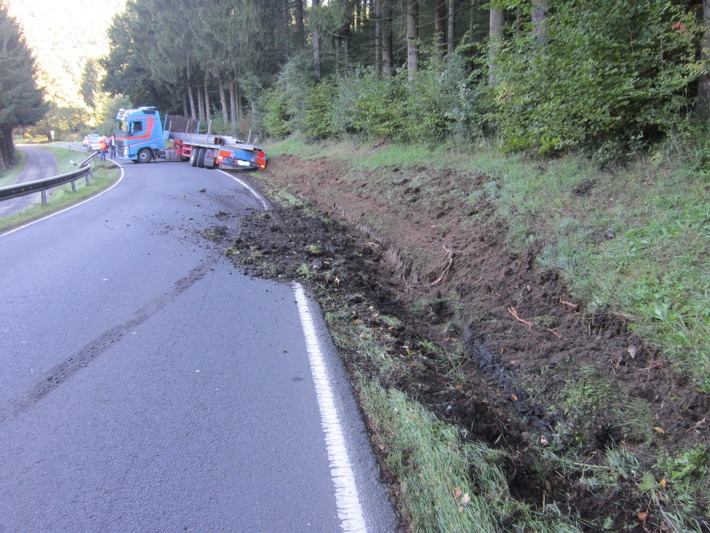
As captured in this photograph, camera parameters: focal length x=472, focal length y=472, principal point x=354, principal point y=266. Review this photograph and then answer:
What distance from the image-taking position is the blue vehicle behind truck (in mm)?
26438

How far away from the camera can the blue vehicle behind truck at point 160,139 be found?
26438 millimetres

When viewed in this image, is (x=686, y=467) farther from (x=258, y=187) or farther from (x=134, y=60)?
(x=134, y=60)

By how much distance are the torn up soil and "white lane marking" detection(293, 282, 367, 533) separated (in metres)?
0.37

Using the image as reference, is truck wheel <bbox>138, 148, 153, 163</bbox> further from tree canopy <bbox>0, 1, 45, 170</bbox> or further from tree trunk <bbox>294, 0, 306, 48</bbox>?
tree canopy <bbox>0, 1, 45, 170</bbox>

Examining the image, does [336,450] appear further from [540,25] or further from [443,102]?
[443,102]

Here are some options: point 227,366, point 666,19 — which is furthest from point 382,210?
point 227,366

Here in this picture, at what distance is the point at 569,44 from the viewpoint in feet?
24.6

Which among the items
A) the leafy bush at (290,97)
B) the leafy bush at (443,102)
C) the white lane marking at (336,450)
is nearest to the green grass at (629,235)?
the white lane marking at (336,450)

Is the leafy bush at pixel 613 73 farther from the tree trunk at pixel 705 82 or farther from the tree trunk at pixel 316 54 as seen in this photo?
the tree trunk at pixel 316 54

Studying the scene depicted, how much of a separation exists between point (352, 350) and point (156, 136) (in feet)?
100

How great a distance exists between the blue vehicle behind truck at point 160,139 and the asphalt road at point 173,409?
20.8 metres

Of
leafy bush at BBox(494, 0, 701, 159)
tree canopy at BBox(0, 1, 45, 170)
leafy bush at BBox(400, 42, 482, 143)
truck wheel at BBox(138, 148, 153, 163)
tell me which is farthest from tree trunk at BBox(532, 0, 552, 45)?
tree canopy at BBox(0, 1, 45, 170)

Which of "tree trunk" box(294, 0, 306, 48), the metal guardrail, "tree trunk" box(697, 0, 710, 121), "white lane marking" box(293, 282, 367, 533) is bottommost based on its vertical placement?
"white lane marking" box(293, 282, 367, 533)

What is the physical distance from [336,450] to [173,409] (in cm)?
134
